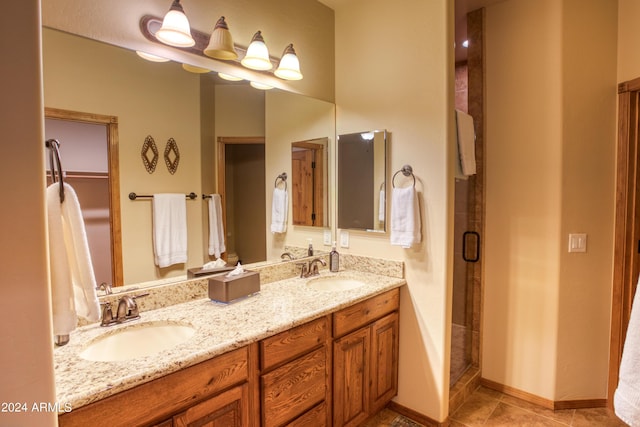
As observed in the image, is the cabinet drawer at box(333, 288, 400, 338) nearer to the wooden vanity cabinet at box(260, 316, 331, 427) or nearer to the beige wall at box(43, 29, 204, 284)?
the wooden vanity cabinet at box(260, 316, 331, 427)

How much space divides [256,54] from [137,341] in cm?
148

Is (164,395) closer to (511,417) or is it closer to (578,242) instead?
(511,417)

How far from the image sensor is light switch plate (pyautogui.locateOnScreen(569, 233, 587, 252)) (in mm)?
2209

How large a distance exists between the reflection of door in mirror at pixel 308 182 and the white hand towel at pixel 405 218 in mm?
636

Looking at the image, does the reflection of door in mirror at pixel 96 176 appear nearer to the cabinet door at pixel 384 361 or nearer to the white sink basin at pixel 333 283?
the white sink basin at pixel 333 283

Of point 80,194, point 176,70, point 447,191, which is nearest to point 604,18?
point 447,191

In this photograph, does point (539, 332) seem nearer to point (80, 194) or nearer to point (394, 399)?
A: point (394, 399)

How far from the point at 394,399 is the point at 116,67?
2.43 metres

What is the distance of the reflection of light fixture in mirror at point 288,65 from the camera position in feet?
6.65

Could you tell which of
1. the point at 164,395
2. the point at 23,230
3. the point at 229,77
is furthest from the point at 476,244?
the point at 23,230

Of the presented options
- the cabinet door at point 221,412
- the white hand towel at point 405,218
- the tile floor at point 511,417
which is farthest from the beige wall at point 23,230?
the tile floor at point 511,417

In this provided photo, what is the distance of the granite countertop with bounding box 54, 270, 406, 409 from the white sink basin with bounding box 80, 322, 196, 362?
0.02 meters

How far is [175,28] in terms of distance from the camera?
1.50 m

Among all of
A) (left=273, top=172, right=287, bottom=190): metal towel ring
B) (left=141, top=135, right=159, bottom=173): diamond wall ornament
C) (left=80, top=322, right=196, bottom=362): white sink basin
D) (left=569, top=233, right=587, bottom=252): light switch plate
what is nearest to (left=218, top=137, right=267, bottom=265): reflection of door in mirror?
(left=273, top=172, right=287, bottom=190): metal towel ring
